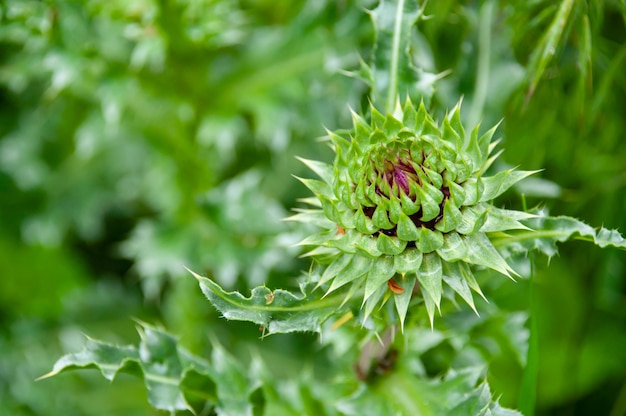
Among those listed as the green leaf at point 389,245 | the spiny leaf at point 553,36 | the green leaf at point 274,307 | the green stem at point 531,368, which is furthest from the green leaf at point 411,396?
the spiny leaf at point 553,36

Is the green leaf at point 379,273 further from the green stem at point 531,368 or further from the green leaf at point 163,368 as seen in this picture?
the green leaf at point 163,368

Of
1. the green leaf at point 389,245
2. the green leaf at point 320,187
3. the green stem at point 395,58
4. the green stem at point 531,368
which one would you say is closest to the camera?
the green leaf at point 389,245

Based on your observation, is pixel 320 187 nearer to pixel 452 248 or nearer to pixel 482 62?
pixel 452 248

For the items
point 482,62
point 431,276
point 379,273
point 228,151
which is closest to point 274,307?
point 379,273

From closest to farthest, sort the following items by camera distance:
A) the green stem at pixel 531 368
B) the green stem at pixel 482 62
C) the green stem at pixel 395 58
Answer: the green stem at pixel 531 368, the green stem at pixel 395 58, the green stem at pixel 482 62

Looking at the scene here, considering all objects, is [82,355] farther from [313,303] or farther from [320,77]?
[320,77]

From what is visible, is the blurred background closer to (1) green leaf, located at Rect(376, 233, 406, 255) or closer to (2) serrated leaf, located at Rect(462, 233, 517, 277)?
(2) serrated leaf, located at Rect(462, 233, 517, 277)

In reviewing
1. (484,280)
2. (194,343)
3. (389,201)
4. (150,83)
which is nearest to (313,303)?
(389,201)
